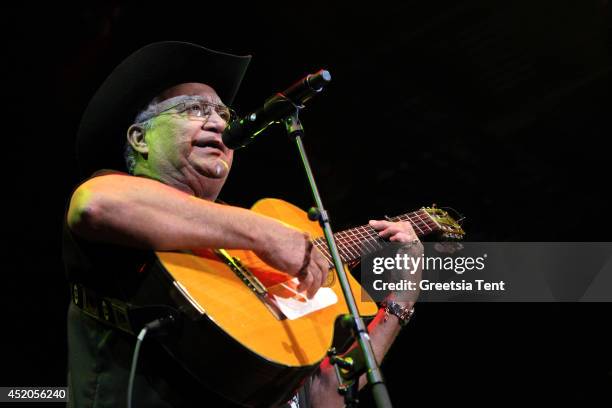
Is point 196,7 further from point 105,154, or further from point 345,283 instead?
point 345,283

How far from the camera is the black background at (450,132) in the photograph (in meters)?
3.64

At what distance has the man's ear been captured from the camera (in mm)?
2416

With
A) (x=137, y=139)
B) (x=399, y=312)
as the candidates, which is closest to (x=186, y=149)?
(x=137, y=139)

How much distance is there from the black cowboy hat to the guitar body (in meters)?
0.76

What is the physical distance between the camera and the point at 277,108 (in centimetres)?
199

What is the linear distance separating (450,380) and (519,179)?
4.44 ft

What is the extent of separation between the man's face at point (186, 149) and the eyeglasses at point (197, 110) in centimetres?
2

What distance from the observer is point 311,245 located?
2.14m

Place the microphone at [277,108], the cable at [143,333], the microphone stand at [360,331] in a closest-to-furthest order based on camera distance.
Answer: the microphone stand at [360,331]
the cable at [143,333]
the microphone at [277,108]

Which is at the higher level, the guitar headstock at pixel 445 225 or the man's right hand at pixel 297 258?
the guitar headstock at pixel 445 225

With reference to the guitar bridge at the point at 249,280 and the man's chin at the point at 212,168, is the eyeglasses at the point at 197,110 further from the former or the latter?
the guitar bridge at the point at 249,280

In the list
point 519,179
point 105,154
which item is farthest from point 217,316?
point 519,179

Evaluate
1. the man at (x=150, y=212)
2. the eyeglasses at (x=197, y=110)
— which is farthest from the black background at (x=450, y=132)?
the eyeglasses at (x=197, y=110)

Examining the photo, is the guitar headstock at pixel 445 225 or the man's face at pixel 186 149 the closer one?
the man's face at pixel 186 149
